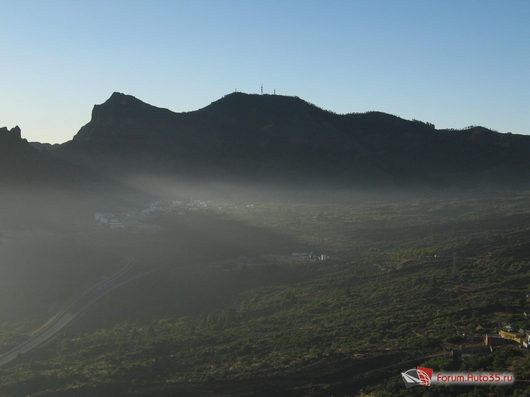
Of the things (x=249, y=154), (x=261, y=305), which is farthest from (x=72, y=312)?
(x=249, y=154)

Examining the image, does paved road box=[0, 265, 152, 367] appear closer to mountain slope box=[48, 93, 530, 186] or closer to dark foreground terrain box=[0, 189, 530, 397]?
dark foreground terrain box=[0, 189, 530, 397]

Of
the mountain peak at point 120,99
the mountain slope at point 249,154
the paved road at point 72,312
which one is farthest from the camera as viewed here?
the mountain peak at point 120,99

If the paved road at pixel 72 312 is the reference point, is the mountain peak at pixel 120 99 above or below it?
above

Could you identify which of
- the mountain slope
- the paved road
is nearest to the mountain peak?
the mountain slope

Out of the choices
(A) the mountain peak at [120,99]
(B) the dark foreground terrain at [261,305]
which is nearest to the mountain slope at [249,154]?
(A) the mountain peak at [120,99]

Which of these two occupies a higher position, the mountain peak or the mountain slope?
the mountain peak

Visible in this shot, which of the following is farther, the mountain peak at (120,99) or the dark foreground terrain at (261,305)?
the mountain peak at (120,99)

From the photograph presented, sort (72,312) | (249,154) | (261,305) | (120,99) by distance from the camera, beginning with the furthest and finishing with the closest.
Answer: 1. (249,154)
2. (120,99)
3. (72,312)
4. (261,305)

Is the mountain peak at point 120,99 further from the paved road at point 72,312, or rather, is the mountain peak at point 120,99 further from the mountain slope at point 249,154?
the paved road at point 72,312

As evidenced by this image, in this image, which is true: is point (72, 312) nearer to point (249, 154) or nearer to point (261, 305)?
point (261, 305)
